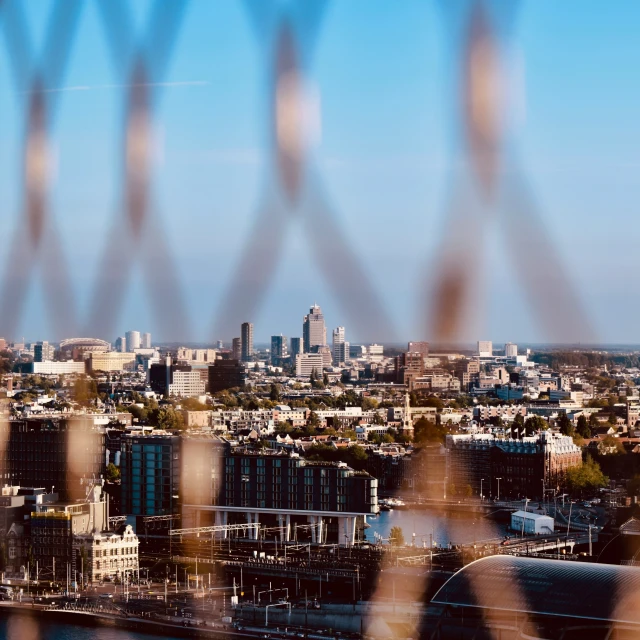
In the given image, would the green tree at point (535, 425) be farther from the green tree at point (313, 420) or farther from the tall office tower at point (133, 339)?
the tall office tower at point (133, 339)

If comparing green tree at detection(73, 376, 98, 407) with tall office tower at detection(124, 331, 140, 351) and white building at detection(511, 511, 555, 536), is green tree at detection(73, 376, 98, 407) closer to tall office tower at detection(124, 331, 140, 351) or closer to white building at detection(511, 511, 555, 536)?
white building at detection(511, 511, 555, 536)

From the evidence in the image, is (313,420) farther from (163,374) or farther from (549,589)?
(549,589)

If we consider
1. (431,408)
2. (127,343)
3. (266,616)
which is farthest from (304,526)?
(127,343)

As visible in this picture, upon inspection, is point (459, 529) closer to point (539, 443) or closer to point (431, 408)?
point (539, 443)

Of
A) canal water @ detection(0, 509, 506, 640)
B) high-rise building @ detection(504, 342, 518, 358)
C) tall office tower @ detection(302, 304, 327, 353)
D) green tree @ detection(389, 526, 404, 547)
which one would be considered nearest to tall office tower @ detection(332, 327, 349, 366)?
tall office tower @ detection(302, 304, 327, 353)

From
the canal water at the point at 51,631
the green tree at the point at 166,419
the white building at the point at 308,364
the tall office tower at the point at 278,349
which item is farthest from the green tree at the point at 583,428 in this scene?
the tall office tower at the point at 278,349

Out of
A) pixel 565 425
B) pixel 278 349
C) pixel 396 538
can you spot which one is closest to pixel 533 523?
pixel 396 538
